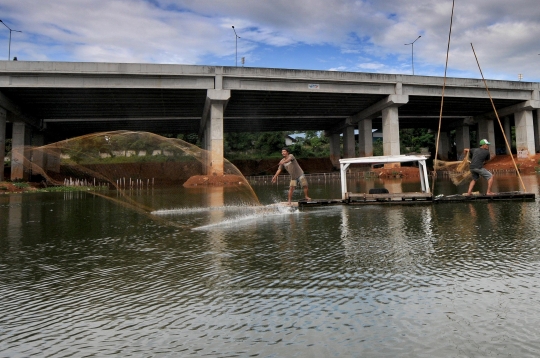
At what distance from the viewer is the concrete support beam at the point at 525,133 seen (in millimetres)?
46906

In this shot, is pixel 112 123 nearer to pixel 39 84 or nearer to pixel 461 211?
pixel 39 84

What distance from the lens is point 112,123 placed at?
50.0 m

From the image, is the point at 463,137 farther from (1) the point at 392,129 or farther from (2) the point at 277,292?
(2) the point at 277,292

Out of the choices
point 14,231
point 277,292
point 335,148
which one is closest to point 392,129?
point 335,148

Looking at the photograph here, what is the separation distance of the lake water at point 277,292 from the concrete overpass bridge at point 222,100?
88.4 feet

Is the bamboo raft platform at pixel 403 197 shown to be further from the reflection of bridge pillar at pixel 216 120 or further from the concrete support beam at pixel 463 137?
the concrete support beam at pixel 463 137

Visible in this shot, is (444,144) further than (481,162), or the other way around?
(444,144)

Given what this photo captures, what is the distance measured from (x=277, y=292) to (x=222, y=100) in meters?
32.4

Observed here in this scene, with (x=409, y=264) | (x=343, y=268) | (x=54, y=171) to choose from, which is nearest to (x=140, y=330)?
(x=343, y=268)

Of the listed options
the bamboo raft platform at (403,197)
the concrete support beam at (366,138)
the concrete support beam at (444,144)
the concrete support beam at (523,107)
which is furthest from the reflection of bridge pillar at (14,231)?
the concrete support beam at (444,144)

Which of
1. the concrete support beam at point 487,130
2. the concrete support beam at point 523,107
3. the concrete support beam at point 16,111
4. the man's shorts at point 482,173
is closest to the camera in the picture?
the man's shorts at point 482,173

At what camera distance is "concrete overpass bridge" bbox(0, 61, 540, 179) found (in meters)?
32.3

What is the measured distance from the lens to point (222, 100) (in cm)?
3516

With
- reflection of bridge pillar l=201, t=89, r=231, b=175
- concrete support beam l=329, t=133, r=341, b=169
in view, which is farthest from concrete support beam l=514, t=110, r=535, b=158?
reflection of bridge pillar l=201, t=89, r=231, b=175
